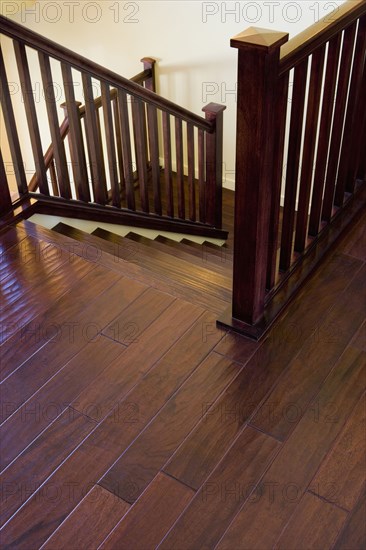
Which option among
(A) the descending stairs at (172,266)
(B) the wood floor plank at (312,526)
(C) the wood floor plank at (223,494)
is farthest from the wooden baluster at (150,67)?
(B) the wood floor plank at (312,526)

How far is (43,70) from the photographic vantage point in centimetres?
286

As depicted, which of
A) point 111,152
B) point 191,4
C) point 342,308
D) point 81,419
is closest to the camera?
point 81,419

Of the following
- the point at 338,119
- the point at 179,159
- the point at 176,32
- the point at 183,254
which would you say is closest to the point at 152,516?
the point at 338,119

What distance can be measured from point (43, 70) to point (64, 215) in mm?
740

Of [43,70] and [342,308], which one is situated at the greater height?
[43,70]

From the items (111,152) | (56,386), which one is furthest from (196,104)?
(56,386)

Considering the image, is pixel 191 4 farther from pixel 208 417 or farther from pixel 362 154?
pixel 208 417

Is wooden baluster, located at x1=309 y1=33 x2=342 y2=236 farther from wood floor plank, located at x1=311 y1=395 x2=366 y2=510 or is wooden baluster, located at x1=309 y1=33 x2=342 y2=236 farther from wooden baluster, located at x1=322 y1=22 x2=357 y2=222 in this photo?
wood floor plank, located at x1=311 y1=395 x2=366 y2=510

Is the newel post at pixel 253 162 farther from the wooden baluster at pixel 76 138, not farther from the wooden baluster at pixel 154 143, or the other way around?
the wooden baluster at pixel 154 143

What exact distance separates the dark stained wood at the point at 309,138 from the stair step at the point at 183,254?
871 mm

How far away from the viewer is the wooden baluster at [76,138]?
2.94 m

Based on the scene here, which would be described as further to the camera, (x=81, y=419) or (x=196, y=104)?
(x=196, y=104)

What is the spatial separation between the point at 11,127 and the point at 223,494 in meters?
1.92

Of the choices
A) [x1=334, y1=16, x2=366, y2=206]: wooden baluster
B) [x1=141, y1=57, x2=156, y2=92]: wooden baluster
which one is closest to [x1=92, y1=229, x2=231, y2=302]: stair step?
[x1=334, y1=16, x2=366, y2=206]: wooden baluster
